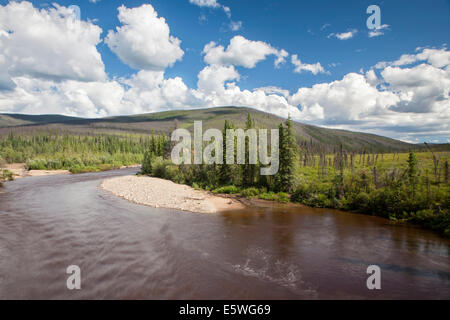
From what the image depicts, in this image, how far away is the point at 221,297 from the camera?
13516 mm

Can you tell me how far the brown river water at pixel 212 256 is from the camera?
46.6 feet

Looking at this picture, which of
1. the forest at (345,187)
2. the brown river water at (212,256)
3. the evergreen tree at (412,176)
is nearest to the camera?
the brown river water at (212,256)

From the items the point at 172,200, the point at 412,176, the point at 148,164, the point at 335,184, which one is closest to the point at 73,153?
the point at 148,164

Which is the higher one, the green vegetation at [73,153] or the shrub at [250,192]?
the green vegetation at [73,153]

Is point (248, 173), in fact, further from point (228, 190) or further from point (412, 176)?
point (412, 176)

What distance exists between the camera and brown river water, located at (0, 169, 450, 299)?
14.2 metres

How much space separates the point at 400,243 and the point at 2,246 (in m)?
36.4

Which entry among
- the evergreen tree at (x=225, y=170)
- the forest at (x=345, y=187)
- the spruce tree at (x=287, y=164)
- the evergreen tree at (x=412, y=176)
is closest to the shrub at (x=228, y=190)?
the forest at (x=345, y=187)

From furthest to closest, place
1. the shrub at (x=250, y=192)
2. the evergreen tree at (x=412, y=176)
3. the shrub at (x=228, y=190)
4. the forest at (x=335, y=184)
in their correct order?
the shrub at (x=228, y=190)
the shrub at (x=250, y=192)
the evergreen tree at (x=412, y=176)
the forest at (x=335, y=184)

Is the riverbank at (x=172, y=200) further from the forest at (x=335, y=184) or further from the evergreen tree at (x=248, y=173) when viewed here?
the forest at (x=335, y=184)

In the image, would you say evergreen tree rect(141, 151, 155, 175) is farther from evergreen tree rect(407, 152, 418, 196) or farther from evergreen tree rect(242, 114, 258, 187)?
evergreen tree rect(407, 152, 418, 196)

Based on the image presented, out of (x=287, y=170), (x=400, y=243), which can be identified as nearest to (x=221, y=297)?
(x=400, y=243)
